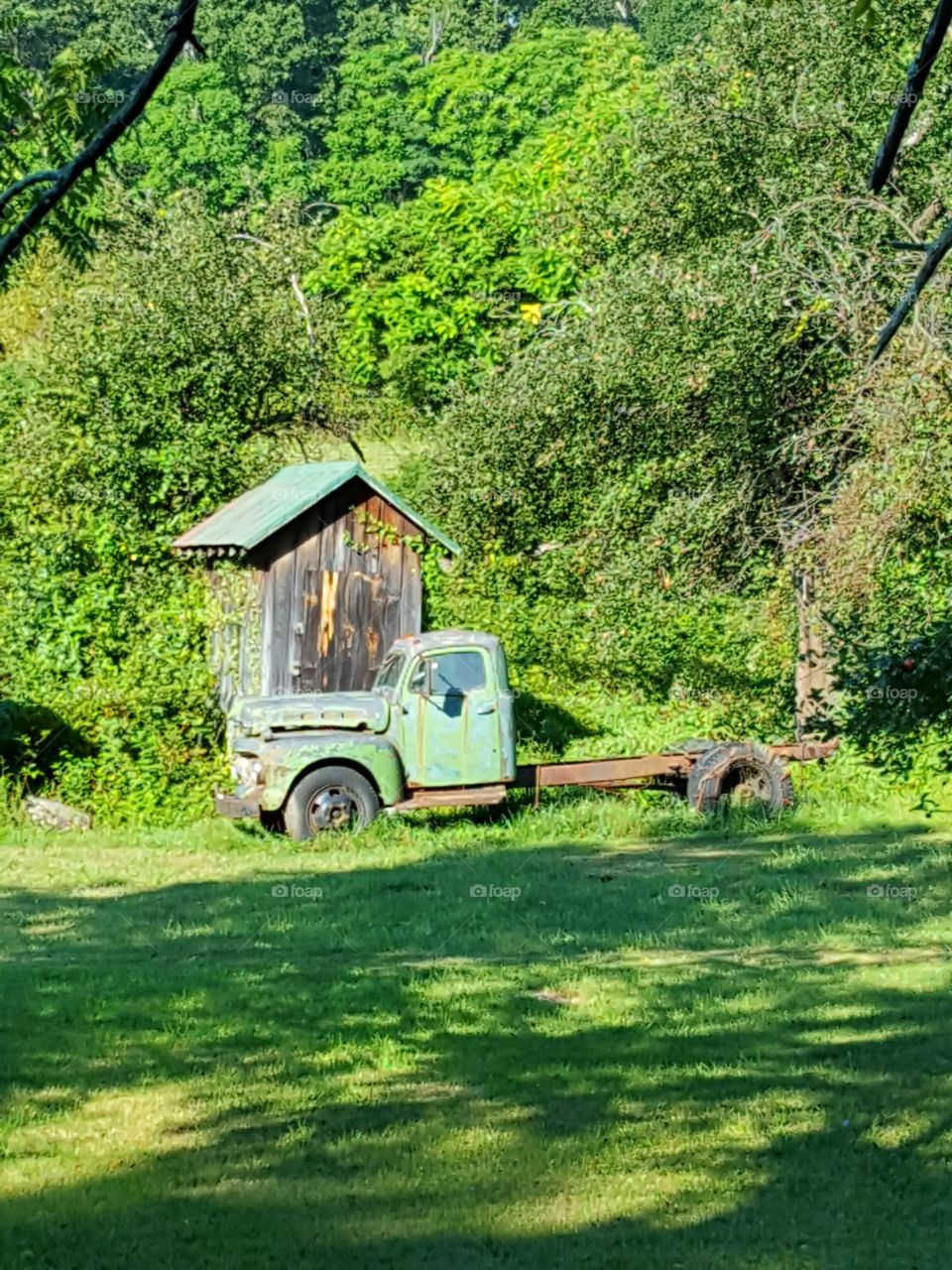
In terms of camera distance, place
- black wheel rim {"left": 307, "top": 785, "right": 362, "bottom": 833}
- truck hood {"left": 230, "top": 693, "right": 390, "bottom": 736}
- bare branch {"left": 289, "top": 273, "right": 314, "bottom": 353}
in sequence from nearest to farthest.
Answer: black wheel rim {"left": 307, "top": 785, "right": 362, "bottom": 833} < truck hood {"left": 230, "top": 693, "right": 390, "bottom": 736} < bare branch {"left": 289, "top": 273, "right": 314, "bottom": 353}

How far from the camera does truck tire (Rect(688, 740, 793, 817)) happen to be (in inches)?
774

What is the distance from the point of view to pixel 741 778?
19.9 meters

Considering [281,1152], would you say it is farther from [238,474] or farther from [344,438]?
[344,438]

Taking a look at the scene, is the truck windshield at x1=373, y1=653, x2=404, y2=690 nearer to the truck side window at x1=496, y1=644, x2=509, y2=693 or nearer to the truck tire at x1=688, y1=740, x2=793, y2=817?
the truck side window at x1=496, y1=644, x2=509, y2=693

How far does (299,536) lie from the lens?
2298 centimetres

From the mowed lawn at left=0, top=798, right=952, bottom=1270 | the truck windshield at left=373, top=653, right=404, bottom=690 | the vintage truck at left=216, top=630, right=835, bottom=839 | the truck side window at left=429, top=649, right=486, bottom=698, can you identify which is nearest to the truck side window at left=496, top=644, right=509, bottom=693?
the vintage truck at left=216, top=630, right=835, bottom=839

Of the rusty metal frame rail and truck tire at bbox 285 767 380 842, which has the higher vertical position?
the rusty metal frame rail

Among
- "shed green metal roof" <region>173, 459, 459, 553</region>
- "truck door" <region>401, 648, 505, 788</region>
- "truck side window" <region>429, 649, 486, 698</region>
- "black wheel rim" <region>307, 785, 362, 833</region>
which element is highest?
"shed green metal roof" <region>173, 459, 459, 553</region>

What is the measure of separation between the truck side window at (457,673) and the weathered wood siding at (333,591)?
4.15 meters

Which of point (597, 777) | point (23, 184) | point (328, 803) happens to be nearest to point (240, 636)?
point (328, 803)

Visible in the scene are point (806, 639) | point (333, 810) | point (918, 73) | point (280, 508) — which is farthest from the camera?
point (280, 508)

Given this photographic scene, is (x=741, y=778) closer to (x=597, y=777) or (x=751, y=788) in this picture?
(x=751, y=788)

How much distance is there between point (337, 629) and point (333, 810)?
16.5 ft

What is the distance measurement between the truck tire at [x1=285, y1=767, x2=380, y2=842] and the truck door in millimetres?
615
